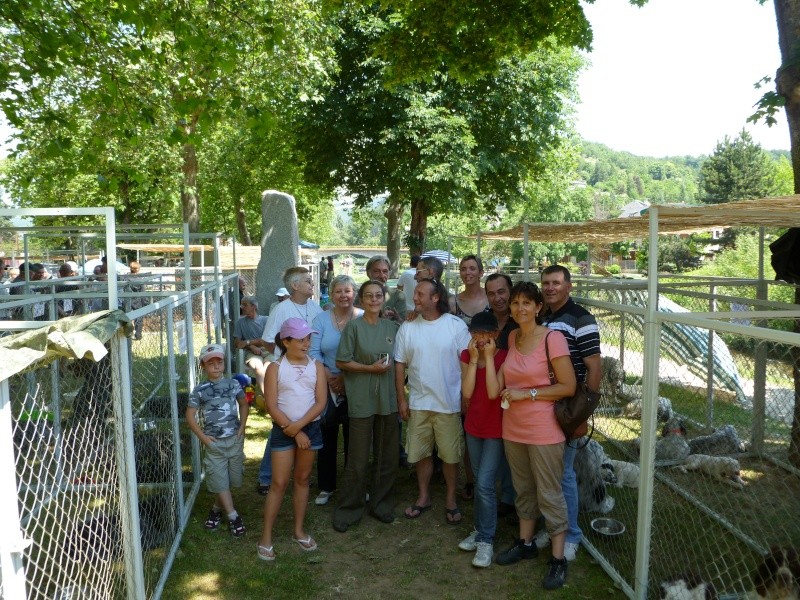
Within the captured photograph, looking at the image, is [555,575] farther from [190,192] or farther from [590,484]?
[190,192]

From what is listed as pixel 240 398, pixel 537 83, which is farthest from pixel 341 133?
pixel 240 398

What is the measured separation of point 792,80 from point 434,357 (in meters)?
3.54

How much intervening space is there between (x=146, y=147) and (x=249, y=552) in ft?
59.5

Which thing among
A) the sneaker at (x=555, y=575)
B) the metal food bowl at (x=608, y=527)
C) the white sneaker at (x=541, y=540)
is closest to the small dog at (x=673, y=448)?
the metal food bowl at (x=608, y=527)

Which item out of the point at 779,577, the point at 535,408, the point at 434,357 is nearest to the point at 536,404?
the point at 535,408

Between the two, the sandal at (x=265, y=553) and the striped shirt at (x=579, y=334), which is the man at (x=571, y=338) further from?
the sandal at (x=265, y=553)

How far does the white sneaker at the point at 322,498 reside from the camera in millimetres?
5539

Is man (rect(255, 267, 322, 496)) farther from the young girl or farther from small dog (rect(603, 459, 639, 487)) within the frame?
small dog (rect(603, 459, 639, 487))

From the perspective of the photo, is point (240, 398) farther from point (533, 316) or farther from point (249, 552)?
point (533, 316)

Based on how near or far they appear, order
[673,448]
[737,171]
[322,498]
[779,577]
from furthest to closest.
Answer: [737,171] → [673,448] → [322,498] → [779,577]

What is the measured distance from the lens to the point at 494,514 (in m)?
4.52

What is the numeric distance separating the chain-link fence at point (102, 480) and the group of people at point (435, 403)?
17.2 inches

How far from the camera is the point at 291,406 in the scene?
4508 mm

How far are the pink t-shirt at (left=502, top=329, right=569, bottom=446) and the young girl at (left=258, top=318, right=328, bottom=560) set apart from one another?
4.29 feet
